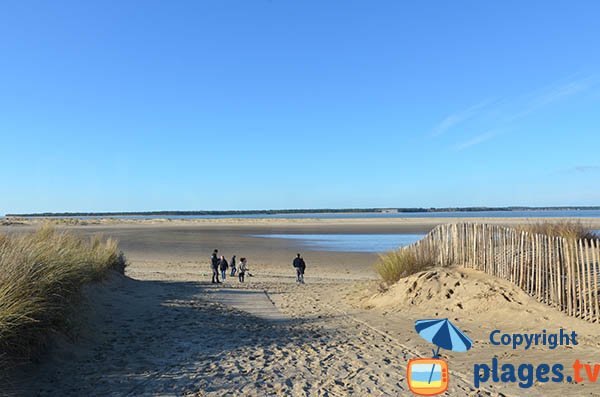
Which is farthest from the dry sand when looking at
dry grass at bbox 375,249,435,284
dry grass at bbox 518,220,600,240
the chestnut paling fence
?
dry grass at bbox 518,220,600,240

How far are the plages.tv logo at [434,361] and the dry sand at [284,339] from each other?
2135mm

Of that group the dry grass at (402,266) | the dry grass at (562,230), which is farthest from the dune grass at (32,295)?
the dry grass at (562,230)

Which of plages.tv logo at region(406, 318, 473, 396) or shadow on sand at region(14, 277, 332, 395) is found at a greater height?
plages.tv logo at region(406, 318, 473, 396)

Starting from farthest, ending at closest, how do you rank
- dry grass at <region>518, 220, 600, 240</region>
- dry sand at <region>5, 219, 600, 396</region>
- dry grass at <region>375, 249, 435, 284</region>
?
dry grass at <region>375, 249, 435, 284</region>, dry grass at <region>518, 220, 600, 240</region>, dry sand at <region>5, 219, 600, 396</region>

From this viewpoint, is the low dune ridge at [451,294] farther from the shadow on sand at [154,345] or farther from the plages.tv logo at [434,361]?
the plages.tv logo at [434,361]

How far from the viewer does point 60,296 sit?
287 inches

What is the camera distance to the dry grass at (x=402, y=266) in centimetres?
1351

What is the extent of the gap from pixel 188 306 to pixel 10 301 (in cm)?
611

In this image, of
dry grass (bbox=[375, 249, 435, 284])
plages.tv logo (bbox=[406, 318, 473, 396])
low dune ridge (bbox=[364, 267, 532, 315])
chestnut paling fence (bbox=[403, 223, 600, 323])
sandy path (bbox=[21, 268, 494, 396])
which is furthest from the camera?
dry grass (bbox=[375, 249, 435, 284])

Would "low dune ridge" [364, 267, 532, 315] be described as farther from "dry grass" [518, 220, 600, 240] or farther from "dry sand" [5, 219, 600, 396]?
"dry grass" [518, 220, 600, 240]

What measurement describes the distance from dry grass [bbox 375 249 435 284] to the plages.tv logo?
33.2ft

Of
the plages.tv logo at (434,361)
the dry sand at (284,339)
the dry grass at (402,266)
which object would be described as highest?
the plages.tv logo at (434,361)

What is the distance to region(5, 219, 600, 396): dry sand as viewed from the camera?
567cm

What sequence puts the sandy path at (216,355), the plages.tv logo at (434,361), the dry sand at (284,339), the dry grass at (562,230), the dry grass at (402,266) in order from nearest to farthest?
the plages.tv logo at (434,361) < the sandy path at (216,355) < the dry sand at (284,339) < the dry grass at (562,230) < the dry grass at (402,266)
